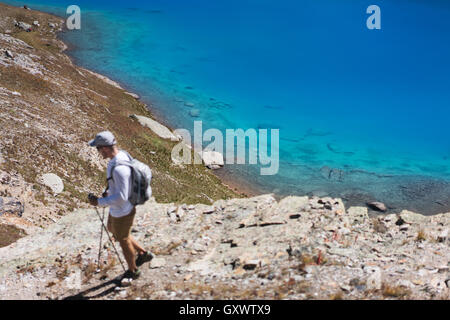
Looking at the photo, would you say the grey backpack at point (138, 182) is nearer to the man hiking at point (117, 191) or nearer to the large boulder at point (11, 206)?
the man hiking at point (117, 191)

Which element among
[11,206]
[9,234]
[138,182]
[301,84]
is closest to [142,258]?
[138,182]

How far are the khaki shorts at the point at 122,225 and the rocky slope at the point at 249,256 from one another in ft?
5.64

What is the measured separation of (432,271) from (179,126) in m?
40.9

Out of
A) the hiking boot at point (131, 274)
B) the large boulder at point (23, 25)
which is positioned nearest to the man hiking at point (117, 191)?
the hiking boot at point (131, 274)

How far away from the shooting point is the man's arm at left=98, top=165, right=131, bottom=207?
25.8 feet

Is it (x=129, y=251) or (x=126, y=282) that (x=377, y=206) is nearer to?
(x=126, y=282)

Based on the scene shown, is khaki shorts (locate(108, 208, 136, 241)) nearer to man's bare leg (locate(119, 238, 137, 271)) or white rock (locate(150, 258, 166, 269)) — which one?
man's bare leg (locate(119, 238, 137, 271))

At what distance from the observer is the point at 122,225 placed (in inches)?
341

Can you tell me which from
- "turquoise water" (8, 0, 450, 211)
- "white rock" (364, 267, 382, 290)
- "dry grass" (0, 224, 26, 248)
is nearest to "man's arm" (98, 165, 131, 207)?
"white rock" (364, 267, 382, 290)

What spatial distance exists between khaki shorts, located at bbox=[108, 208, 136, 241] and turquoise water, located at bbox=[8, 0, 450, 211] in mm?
29194

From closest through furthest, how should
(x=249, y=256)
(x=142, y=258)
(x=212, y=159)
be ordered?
(x=142, y=258) < (x=249, y=256) < (x=212, y=159)

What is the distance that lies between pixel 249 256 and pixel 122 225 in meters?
3.90
